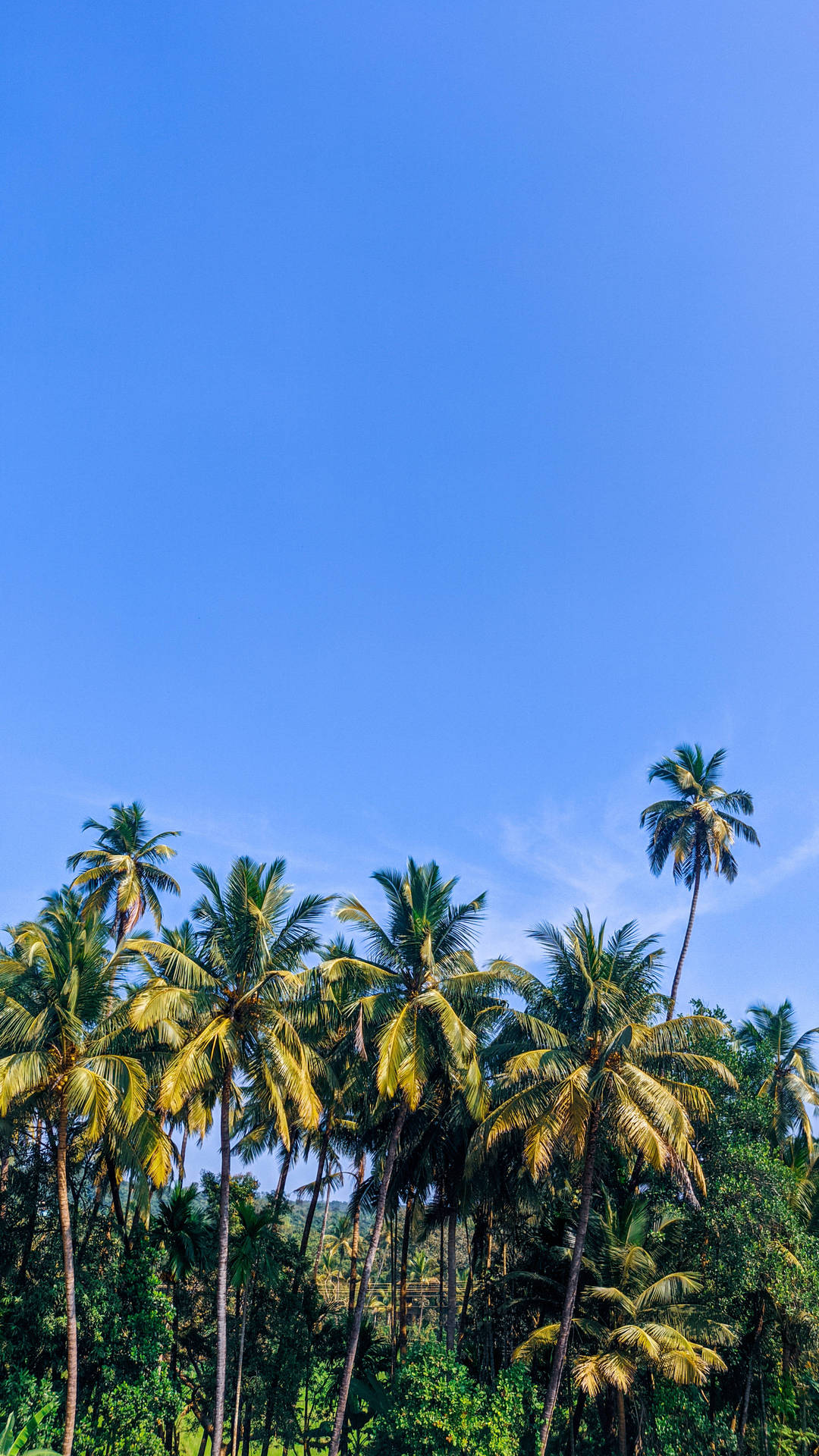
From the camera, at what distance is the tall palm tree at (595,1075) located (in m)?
21.5

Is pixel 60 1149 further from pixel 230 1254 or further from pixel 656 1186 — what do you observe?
pixel 656 1186

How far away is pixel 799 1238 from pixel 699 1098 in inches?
204

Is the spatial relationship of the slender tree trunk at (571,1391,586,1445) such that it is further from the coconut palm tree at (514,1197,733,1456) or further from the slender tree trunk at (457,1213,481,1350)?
the slender tree trunk at (457,1213,481,1350)

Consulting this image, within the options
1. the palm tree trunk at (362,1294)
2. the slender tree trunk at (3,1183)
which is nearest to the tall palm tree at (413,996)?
the palm tree trunk at (362,1294)

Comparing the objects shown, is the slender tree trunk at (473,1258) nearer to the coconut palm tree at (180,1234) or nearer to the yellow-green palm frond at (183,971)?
the coconut palm tree at (180,1234)

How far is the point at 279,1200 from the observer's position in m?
30.1

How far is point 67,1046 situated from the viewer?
806 inches

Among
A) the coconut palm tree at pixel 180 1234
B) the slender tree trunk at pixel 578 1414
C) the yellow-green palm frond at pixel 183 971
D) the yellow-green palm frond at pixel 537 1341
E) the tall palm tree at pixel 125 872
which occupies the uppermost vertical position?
the tall palm tree at pixel 125 872

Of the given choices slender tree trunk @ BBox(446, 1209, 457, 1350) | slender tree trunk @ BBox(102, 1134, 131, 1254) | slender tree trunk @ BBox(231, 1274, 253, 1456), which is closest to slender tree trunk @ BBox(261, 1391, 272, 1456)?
slender tree trunk @ BBox(231, 1274, 253, 1456)

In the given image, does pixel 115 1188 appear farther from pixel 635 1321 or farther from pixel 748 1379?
pixel 748 1379

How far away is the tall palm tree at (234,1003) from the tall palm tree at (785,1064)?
2023 centimetres

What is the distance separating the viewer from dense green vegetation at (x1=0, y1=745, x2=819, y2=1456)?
21484 mm

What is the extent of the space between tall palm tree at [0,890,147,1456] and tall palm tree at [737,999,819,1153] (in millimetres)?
24210

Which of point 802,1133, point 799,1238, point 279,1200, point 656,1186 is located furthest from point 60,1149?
point 802,1133
